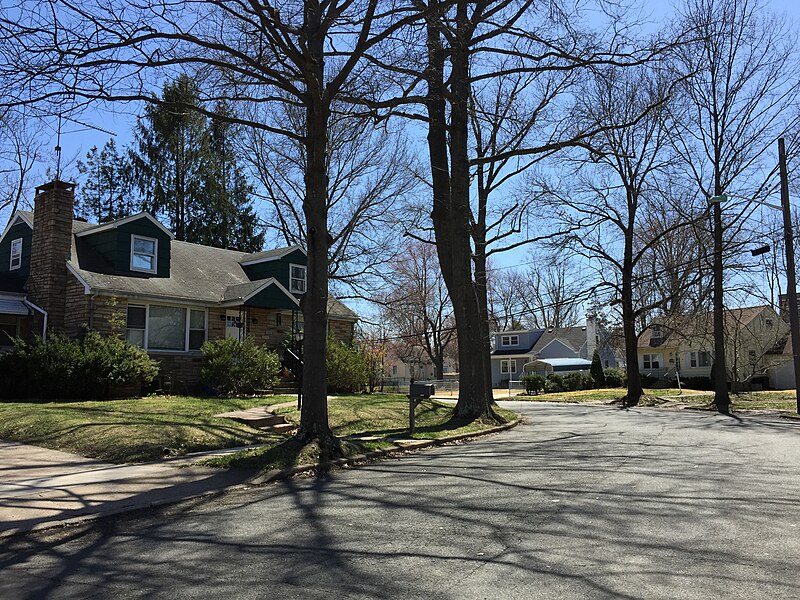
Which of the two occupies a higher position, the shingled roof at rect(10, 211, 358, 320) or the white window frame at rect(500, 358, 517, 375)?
the shingled roof at rect(10, 211, 358, 320)

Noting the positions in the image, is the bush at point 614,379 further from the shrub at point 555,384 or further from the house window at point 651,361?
the house window at point 651,361

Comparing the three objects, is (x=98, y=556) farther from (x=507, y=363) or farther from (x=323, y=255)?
(x=507, y=363)

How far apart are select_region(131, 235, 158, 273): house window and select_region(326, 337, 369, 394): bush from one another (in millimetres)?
6848

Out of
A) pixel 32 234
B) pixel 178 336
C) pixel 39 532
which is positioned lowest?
pixel 39 532

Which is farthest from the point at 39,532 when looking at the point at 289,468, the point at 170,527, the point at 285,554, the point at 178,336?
the point at 178,336

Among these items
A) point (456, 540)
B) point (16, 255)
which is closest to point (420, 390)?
point (456, 540)

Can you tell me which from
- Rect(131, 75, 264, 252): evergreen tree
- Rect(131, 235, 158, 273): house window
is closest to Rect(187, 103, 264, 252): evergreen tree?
Rect(131, 75, 264, 252): evergreen tree

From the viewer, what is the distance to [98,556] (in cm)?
535

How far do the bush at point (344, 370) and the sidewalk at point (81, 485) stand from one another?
472 inches

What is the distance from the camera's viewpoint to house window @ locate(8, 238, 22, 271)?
21.9m

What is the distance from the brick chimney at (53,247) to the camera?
1986 cm

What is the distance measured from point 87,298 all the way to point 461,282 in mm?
11411

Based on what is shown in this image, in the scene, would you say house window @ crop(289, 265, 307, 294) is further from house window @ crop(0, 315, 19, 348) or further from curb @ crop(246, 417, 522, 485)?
curb @ crop(246, 417, 522, 485)

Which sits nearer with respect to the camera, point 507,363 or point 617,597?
point 617,597
